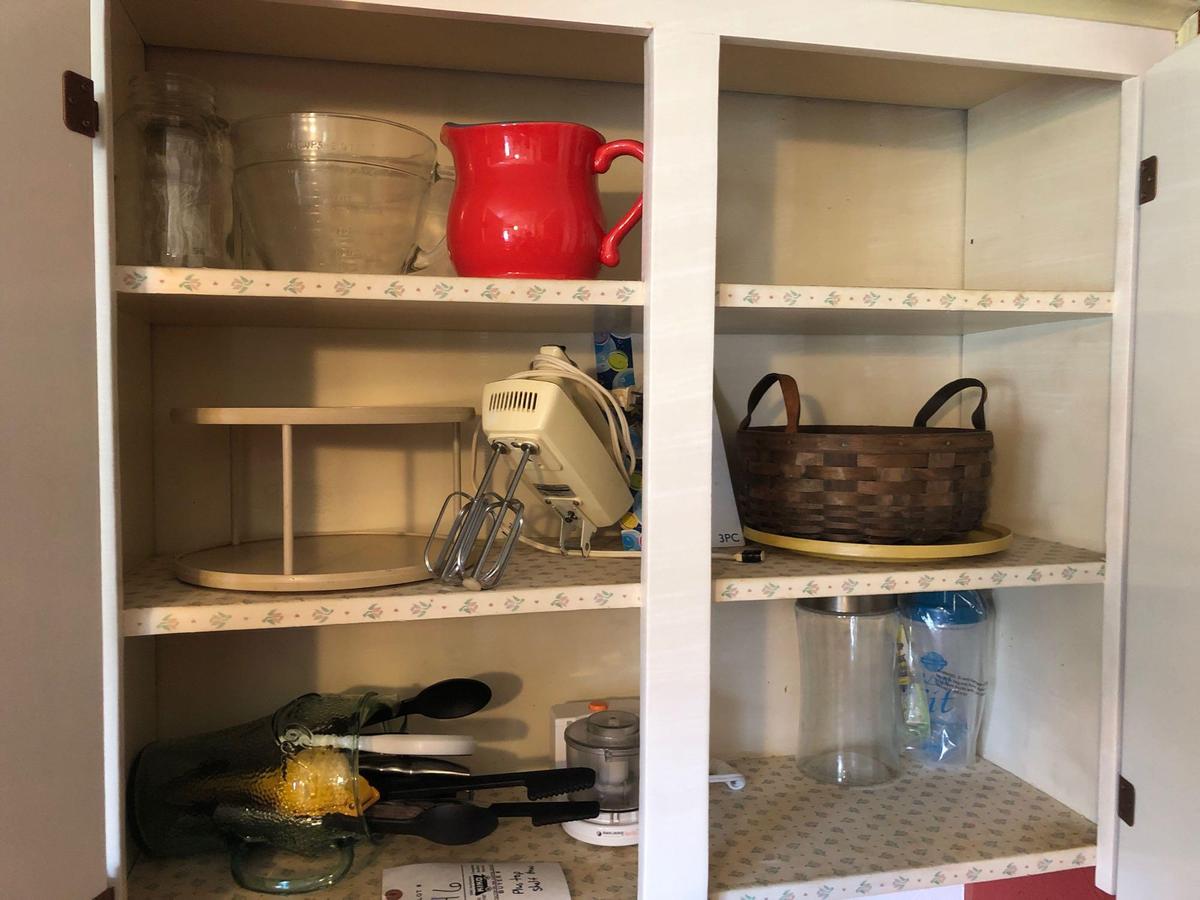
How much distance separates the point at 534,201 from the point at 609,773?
63 centimetres

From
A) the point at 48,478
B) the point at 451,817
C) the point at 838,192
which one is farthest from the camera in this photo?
the point at 838,192

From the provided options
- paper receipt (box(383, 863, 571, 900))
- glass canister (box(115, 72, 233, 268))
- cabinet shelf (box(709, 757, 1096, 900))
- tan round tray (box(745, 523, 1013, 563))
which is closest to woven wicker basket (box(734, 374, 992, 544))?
tan round tray (box(745, 523, 1013, 563))

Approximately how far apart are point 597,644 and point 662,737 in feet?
1.05

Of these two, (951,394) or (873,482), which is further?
(951,394)

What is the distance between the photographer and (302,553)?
928 millimetres

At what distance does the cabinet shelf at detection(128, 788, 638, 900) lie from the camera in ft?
2.89

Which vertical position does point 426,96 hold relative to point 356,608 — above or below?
above

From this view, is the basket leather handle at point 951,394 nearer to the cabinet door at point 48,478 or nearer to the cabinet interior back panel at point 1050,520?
the cabinet interior back panel at point 1050,520

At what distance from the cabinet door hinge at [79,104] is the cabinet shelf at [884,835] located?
2.85 ft

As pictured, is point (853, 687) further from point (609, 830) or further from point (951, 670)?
point (609, 830)

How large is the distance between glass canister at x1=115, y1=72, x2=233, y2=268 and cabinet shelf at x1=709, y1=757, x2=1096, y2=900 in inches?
31.8

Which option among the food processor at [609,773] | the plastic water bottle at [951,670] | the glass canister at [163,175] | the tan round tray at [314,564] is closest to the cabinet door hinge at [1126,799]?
the plastic water bottle at [951,670]

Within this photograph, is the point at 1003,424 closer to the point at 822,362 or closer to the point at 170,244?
the point at 822,362

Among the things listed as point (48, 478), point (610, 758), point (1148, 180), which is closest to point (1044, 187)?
point (1148, 180)
